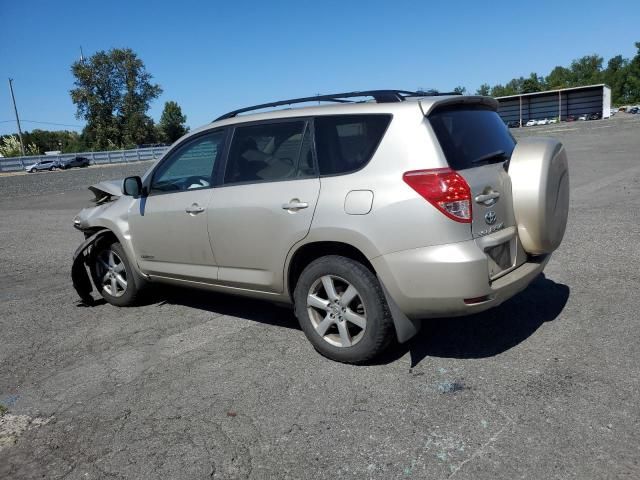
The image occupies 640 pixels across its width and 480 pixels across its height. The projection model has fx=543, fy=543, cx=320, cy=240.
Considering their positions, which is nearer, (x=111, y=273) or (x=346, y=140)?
(x=346, y=140)

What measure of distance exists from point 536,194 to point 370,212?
112 centimetres

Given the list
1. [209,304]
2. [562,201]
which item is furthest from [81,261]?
[562,201]

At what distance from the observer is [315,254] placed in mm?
3863

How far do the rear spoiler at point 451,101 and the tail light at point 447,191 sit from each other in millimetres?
441

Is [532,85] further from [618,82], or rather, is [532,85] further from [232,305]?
[232,305]

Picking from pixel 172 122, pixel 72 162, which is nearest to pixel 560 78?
pixel 172 122

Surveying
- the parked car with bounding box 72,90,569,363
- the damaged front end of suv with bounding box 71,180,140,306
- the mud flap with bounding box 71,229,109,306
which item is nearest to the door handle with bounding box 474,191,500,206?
the parked car with bounding box 72,90,569,363

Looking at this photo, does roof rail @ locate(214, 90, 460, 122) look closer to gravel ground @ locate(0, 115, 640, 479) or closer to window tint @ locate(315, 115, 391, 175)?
window tint @ locate(315, 115, 391, 175)

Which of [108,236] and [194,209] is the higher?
[194,209]

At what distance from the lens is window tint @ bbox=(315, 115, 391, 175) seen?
3.58 metres

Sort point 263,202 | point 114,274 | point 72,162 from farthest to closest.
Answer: point 72,162
point 114,274
point 263,202

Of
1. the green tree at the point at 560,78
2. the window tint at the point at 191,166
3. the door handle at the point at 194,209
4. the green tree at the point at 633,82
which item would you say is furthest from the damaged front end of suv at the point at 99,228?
the green tree at the point at 560,78

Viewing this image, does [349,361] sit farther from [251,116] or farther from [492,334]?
[251,116]

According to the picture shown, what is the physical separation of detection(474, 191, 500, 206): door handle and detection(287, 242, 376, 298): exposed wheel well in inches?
31.8
